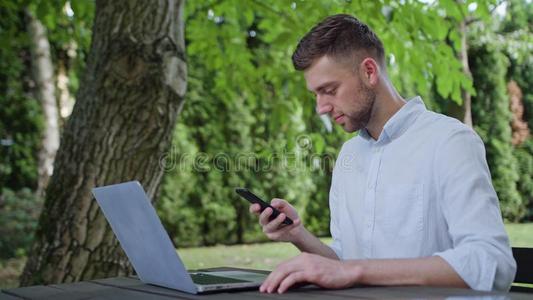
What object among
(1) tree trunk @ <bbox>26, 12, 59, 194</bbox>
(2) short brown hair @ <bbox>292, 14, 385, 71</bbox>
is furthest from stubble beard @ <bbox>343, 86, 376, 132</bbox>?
(1) tree trunk @ <bbox>26, 12, 59, 194</bbox>

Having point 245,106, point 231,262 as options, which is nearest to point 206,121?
point 245,106

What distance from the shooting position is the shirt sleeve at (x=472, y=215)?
4.65 feet

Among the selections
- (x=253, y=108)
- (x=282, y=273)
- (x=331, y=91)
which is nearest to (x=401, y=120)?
(x=331, y=91)

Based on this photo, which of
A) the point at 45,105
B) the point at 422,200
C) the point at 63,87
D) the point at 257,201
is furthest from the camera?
the point at 63,87

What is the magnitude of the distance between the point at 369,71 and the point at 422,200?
41 centimetres

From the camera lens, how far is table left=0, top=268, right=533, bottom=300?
1225mm

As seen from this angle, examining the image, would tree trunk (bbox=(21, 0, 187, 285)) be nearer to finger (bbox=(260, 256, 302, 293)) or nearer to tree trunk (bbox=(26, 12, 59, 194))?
finger (bbox=(260, 256, 302, 293))

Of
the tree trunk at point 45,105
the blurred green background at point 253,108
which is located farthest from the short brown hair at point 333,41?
the tree trunk at point 45,105

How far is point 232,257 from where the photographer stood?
754cm

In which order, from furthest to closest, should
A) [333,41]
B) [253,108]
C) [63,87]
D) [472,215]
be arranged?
[63,87]
[253,108]
[333,41]
[472,215]

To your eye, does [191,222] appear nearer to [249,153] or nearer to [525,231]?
[249,153]

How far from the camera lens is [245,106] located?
8.91 m

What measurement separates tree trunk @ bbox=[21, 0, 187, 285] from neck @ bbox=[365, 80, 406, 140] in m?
1.58

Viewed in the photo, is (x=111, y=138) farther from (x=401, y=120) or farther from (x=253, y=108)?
(x=253, y=108)
